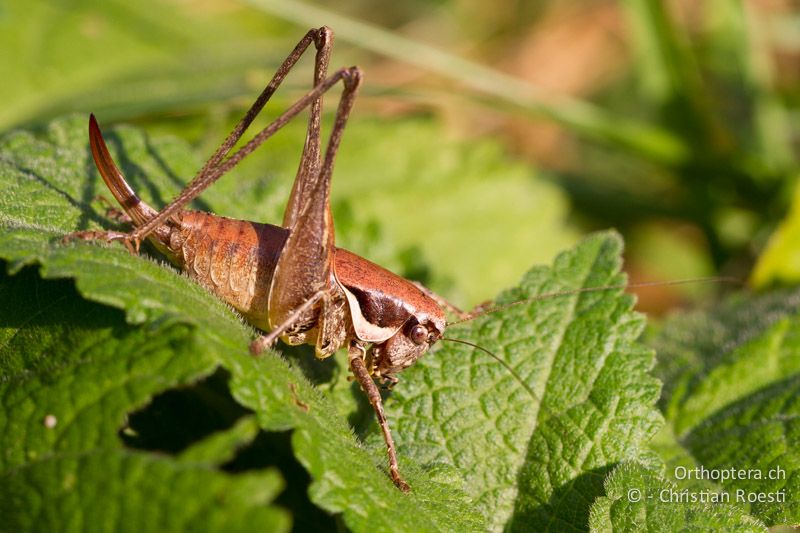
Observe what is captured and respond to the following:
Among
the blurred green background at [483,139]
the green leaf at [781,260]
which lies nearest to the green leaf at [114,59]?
the blurred green background at [483,139]

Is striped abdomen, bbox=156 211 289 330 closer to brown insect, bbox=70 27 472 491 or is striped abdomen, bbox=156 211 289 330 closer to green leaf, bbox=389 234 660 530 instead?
brown insect, bbox=70 27 472 491

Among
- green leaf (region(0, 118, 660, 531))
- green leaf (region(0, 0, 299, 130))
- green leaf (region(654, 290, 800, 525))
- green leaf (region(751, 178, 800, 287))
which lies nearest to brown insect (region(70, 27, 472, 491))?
green leaf (region(0, 118, 660, 531))

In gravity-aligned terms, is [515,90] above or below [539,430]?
above

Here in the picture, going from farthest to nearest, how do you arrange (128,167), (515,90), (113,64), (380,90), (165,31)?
(165,31) < (113,64) < (515,90) < (380,90) < (128,167)

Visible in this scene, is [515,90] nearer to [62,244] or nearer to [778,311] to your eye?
[778,311]

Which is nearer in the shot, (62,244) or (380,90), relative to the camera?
(62,244)

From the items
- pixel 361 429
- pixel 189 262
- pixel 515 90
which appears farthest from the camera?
pixel 515 90

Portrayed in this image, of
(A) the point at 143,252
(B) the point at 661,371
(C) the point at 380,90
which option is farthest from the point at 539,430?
(C) the point at 380,90
